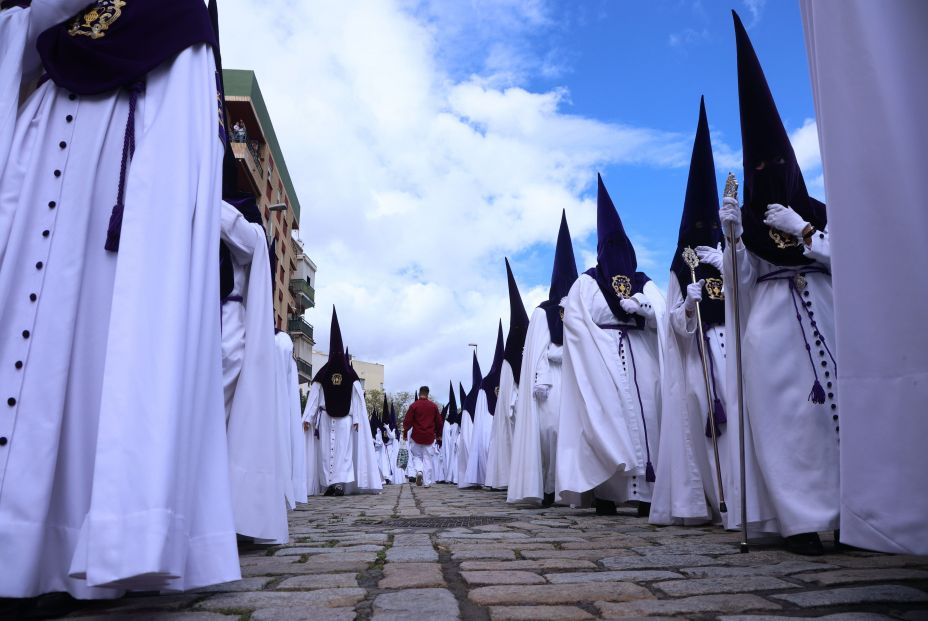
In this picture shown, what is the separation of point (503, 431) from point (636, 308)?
628 cm

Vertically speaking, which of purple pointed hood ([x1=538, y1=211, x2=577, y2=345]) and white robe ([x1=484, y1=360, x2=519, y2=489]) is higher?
purple pointed hood ([x1=538, y1=211, x2=577, y2=345])

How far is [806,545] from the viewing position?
3.66 m

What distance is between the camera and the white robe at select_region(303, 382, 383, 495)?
12.8 metres

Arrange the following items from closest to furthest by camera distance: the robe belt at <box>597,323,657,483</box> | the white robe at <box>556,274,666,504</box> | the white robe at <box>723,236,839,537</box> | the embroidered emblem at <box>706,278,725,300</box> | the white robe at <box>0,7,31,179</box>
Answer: the white robe at <box>0,7,31,179</box>, the white robe at <box>723,236,839,537</box>, the embroidered emblem at <box>706,278,725,300</box>, the robe belt at <box>597,323,657,483</box>, the white robe at <box>556,274,666,504</box>

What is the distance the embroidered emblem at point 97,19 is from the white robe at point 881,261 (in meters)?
2.62

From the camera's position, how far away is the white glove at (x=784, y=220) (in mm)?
3850

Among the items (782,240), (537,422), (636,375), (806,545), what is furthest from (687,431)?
(537,422)

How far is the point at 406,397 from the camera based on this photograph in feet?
253

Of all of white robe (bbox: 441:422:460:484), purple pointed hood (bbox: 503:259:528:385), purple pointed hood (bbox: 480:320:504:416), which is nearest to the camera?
purple pointed hood (bbox: 503:259:528:385)

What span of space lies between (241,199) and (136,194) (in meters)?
2.44

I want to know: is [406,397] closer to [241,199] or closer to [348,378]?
[348,378]

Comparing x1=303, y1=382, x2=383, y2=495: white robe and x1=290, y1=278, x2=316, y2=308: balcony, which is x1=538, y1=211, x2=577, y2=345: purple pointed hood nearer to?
x1=303, y1=382, x2=383, y2=495: white robe

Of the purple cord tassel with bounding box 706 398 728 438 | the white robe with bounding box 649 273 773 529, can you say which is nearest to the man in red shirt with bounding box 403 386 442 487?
the white robe with bounding box 649 273 773 529

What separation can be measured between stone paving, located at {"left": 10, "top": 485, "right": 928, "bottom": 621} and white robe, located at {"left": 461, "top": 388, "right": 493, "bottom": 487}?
41.3 feet
